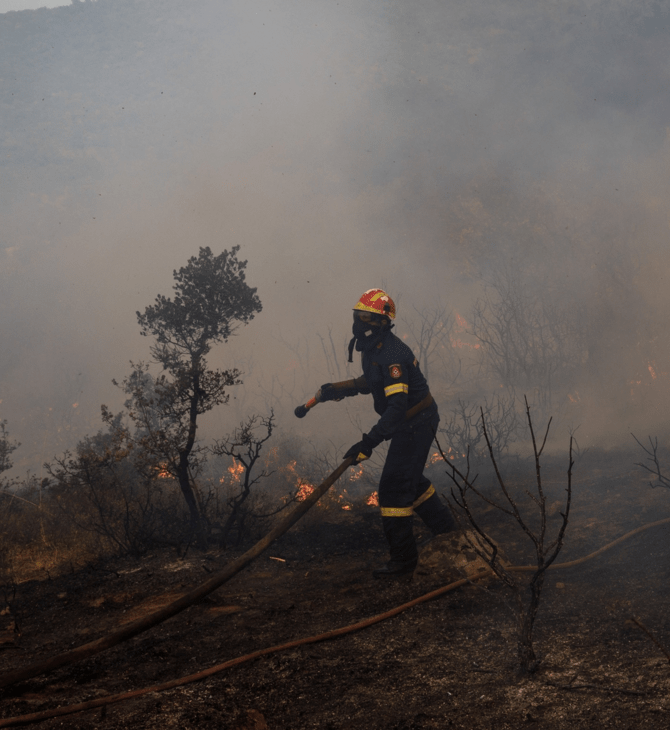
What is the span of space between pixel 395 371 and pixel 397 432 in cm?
62

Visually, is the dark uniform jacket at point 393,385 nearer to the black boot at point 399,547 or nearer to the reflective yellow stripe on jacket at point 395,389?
the reflective yellow stripe on jacket at point 395,389

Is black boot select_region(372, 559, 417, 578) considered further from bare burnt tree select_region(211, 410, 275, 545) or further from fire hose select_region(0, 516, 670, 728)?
bare burnt tree select_region(211, 410, 275, 545)

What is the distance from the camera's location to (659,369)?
19.0 metres

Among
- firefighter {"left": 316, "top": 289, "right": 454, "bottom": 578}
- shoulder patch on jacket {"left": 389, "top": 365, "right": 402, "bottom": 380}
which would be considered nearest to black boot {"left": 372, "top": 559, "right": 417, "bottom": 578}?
firefighter {"left": 316, "top": 289, "right": 454, "bottom": 578}

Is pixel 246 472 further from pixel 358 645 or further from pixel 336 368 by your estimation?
pixel 336 368

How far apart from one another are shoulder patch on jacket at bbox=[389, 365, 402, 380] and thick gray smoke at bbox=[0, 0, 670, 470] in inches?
518

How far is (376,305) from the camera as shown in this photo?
470cm

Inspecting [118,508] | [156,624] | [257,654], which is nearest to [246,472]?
[156,624]

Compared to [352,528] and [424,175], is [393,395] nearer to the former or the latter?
[352,528]

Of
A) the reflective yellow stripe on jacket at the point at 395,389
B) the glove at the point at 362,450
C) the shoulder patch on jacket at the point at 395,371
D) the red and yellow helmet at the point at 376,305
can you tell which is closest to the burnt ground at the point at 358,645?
the glove at the point at 362,450

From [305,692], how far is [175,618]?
1.69 meters

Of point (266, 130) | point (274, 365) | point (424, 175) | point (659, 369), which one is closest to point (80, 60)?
point (266, 130)

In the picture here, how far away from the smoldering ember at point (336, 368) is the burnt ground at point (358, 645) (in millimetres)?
27

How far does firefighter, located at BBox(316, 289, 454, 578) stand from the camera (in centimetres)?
434
